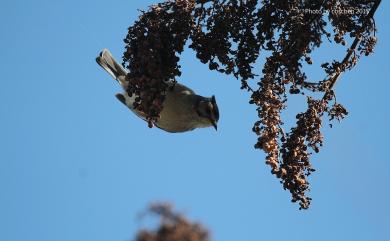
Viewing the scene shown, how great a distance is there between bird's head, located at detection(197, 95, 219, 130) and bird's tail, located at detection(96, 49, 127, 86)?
1174mm

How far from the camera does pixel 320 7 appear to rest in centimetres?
432

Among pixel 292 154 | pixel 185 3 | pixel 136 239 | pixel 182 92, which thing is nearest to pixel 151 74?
pixel 185 3

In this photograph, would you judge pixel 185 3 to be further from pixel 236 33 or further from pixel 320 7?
pixel 320 7

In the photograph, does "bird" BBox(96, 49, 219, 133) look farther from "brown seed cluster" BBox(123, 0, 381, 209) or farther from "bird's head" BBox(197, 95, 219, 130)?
"brown seed cluster" BBox(123, 0, 381, 209)

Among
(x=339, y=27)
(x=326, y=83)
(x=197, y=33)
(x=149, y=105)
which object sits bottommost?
(x=149, y=105)

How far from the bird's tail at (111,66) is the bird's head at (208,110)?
3.85 feet

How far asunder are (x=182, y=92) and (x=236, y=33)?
2256 mm

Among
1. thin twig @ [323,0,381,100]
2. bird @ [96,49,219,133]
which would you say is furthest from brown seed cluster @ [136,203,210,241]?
thin twig @ [323,0,381,100]

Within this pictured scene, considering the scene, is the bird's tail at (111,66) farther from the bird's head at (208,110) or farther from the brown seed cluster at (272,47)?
the brown seed cluster at (272,47)

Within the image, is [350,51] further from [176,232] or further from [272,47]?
[176,232]

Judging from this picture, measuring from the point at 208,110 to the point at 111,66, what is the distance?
1.49 metres

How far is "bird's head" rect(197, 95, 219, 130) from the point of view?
20.9ft

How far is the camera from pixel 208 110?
20.9 feet

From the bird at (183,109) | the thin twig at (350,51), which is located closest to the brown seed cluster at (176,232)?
the bird at (183,109)
